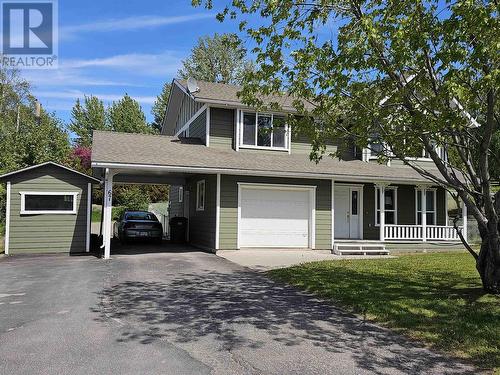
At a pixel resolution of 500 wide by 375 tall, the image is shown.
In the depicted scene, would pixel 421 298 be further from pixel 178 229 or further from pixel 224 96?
pixel 178 229

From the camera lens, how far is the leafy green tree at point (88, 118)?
53.8m

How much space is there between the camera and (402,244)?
18.5 meters

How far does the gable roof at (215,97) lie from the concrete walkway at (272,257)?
177 inches

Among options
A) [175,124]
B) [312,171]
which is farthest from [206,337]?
[175,124]

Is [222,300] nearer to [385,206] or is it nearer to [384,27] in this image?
[384,27]

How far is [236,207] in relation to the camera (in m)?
15.9

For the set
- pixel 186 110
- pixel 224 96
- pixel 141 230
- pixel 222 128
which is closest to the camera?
pixel 222 128

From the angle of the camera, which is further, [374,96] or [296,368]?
[374,96]

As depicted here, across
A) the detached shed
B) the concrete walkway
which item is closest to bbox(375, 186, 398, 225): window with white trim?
the concrete walkway

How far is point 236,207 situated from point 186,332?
989cm

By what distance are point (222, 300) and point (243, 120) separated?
10.4m

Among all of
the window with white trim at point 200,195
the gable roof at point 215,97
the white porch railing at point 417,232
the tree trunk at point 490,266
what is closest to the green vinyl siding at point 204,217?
the window with white trim at point 200,195

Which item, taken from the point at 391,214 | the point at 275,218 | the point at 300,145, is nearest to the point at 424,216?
the point at 391,214

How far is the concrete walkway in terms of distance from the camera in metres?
12.9
